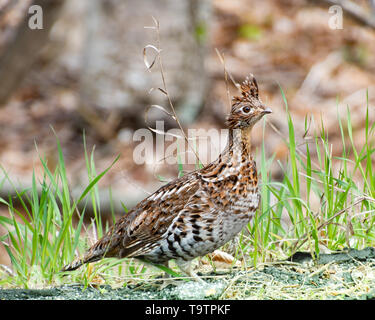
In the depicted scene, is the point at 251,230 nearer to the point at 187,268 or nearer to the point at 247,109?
the point at 187,268

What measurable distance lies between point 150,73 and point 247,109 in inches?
233

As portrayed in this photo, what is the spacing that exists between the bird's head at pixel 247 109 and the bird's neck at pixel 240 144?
0.04 metres

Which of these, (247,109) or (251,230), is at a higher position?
(247,109)

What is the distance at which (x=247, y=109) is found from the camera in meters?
3.71

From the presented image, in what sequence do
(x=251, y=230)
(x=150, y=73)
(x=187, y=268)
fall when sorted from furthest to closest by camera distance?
(x=150, y=73)
(x=251, y=230)
(x=187, y=268)

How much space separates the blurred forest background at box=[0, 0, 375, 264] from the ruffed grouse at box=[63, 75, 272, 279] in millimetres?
4531

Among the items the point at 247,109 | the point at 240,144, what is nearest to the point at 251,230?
the point at 240,144

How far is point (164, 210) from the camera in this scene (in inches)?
148

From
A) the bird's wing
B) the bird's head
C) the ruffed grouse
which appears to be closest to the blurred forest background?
the bird's wing

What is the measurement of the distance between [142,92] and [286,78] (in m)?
2.91

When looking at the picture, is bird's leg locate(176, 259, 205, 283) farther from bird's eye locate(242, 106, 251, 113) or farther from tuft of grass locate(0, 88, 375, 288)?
bird's eye locate(242, 106, 251, 113)
